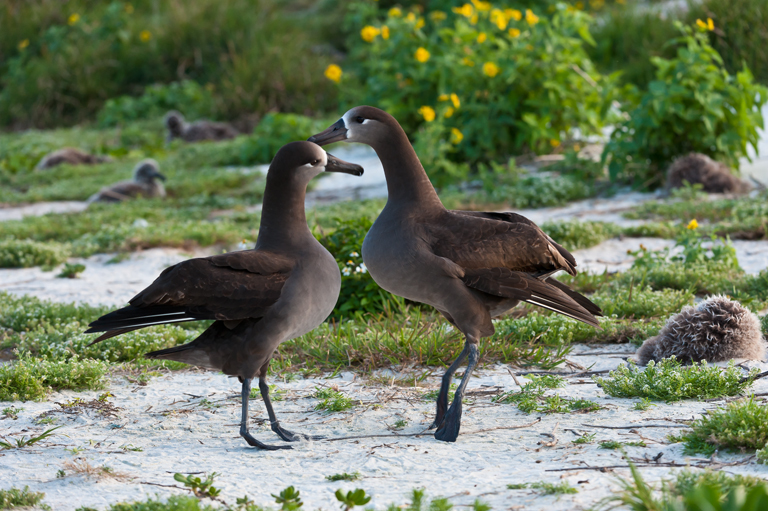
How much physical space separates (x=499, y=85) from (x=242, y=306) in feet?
23.0

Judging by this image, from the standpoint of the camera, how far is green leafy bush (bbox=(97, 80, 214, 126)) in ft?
54.4

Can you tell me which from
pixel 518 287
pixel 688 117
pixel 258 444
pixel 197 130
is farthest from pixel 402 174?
pixel 197 130

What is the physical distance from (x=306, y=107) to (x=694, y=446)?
13.2 metres

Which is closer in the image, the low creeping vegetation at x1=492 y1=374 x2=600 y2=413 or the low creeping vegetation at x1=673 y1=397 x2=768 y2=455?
the low creeping vegetation at x1=673 y1=397 x2=768 y2=455

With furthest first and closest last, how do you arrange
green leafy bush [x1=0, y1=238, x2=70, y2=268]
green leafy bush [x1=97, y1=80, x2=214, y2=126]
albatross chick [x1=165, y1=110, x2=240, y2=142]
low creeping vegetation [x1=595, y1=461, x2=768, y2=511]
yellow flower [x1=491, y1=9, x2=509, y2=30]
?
green leafy bush [x1=97, y1=80, x2=214, y2=126] → albatross chick [x1=165, y1=110, x2=240, y2=142] → yellow flower [x1=491, y1=9, x2=509, y2=30] → green leafy bush [x1=0, y1=238, x2=70, y2=268] → low creeping vegetation [x1=595, y1=461, x2=768, y2=511]

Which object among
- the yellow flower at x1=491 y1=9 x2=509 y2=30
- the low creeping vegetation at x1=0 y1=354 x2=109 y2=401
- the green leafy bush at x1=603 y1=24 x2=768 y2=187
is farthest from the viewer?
the yellow flower at x1=491 y1=9 x2=509 y2=30

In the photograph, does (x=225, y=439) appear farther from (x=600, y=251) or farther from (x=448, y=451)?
(x=600, y=251)

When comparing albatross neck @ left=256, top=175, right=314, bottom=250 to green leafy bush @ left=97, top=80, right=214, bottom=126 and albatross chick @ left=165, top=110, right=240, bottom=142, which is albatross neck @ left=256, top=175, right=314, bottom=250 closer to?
albatross chick @ left=165, top=110, right=240, bottom=142

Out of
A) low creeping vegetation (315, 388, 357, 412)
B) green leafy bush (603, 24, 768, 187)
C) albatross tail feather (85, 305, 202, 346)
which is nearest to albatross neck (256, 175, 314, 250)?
albatross tail feather (85, 305, 202, 346)

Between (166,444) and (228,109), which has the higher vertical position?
(228,109)

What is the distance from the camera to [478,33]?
10.6 meters

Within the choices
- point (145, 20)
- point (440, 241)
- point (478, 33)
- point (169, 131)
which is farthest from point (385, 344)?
point (145, 20)

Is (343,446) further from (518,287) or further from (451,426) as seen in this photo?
(518,287)

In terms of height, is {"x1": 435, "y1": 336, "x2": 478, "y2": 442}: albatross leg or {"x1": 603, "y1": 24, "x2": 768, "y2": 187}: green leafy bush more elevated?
{"x1": 603, "y1": 24, "x2": 768, "y2": 187}: green leafy bush
